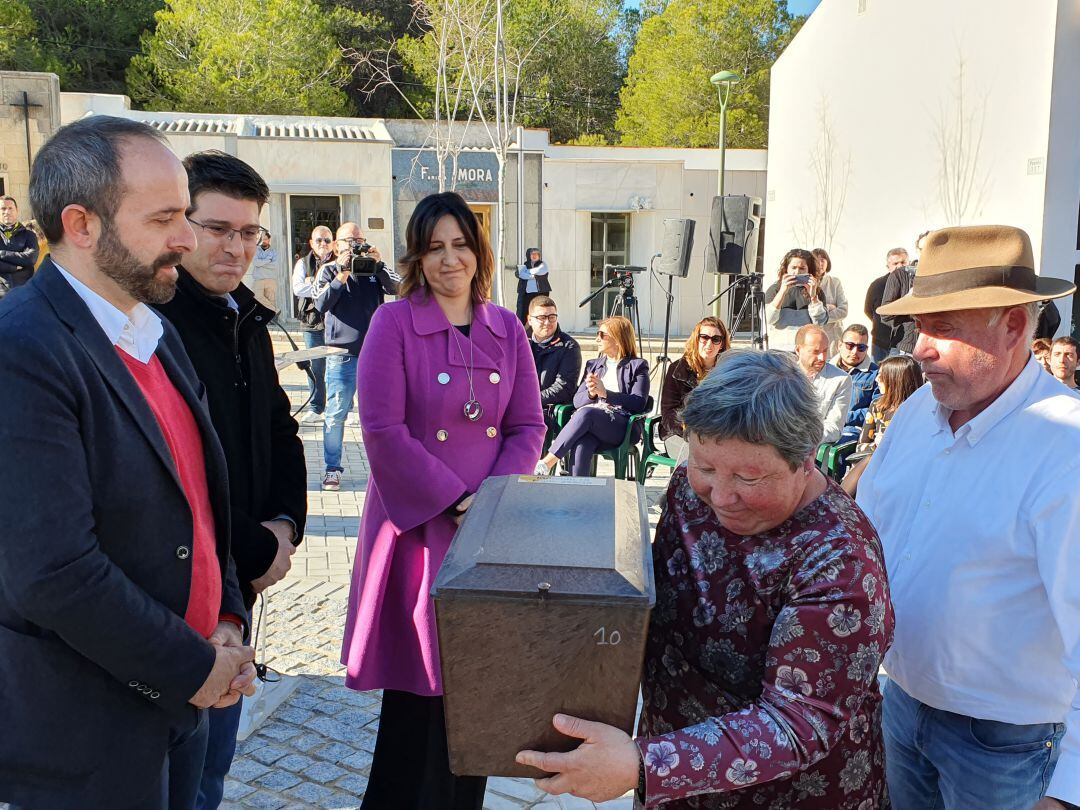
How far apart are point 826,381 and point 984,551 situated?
16.2 ft

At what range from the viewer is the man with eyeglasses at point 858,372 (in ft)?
23.0

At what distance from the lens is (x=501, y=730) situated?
1486 millimetres

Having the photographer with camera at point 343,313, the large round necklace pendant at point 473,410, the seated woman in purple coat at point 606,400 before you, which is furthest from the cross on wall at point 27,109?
the large round necklace pendant at point 473,410

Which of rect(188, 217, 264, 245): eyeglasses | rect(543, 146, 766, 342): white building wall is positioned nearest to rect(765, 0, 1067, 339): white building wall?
rect(543, 146, 766, 342): white building wall

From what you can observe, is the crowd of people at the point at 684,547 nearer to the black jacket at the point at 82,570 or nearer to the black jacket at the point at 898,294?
the black jacket at the point at 82,570

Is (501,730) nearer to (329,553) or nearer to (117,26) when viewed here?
(329,553)

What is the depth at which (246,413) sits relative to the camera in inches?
103

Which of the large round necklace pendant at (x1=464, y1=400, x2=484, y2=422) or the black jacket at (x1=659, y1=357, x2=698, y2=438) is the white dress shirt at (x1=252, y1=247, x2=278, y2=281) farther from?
the large round necklace pendant at (x1=464, y1=400, x2=484, y2=422)

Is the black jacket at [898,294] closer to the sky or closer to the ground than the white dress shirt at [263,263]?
closer to the ground

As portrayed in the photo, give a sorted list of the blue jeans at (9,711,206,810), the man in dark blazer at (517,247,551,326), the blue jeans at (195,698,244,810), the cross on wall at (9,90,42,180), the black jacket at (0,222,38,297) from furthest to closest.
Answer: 1. the cross on wall at (9,90,42,180)
2. the man in dark blazer at (517,247,551,326)
3. the black jacket at (0,222,38,297)
4. the blue jeans at (195,698,244,810)
5. the blue jeans at (9,711,206,810)

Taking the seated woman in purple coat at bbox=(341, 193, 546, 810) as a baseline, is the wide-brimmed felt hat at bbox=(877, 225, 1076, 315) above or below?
above

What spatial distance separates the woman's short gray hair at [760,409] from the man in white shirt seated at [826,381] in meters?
5.12

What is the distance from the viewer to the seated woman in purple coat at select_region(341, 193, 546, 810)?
283 cm

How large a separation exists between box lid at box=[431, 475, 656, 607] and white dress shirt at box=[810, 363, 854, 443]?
510cm
